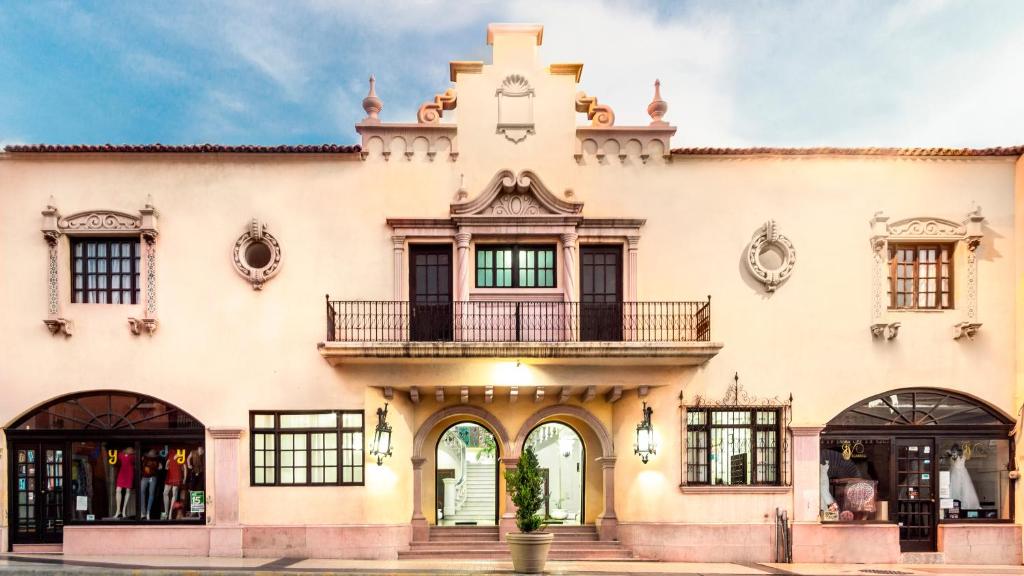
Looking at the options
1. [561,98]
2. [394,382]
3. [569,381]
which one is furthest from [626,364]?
[561,98]

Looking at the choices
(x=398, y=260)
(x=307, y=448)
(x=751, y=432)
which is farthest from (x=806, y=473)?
(x=307, y=448)

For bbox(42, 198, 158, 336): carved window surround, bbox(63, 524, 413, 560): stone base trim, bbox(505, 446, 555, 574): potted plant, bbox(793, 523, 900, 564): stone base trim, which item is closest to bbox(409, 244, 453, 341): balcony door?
bbox(505, 446, 555, 574): potted plant

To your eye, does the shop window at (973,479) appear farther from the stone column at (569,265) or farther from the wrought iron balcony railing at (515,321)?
the stone column at (569,265)

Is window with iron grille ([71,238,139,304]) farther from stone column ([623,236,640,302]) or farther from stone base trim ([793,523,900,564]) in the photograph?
stone base trim ([793,523,900,564])

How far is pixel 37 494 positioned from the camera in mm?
15125

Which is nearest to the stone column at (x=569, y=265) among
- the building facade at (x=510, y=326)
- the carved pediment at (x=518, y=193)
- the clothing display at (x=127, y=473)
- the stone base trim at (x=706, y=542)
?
the building facade at (x=510, y=326)

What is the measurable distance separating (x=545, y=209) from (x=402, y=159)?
310 centimetres

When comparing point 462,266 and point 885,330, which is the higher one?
point 462,266

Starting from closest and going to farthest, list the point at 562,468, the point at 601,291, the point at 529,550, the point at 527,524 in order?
Result: the point at 529,550, the point at 527,524, the point at 601,291, the point at 562,468

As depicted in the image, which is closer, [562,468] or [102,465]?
[102,465]

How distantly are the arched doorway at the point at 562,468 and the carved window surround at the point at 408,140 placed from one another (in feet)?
20.4

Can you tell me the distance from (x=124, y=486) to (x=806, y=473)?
13.7m

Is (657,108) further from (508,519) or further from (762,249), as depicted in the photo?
(508,519)

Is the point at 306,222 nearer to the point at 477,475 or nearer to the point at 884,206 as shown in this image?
the point at 477,475
